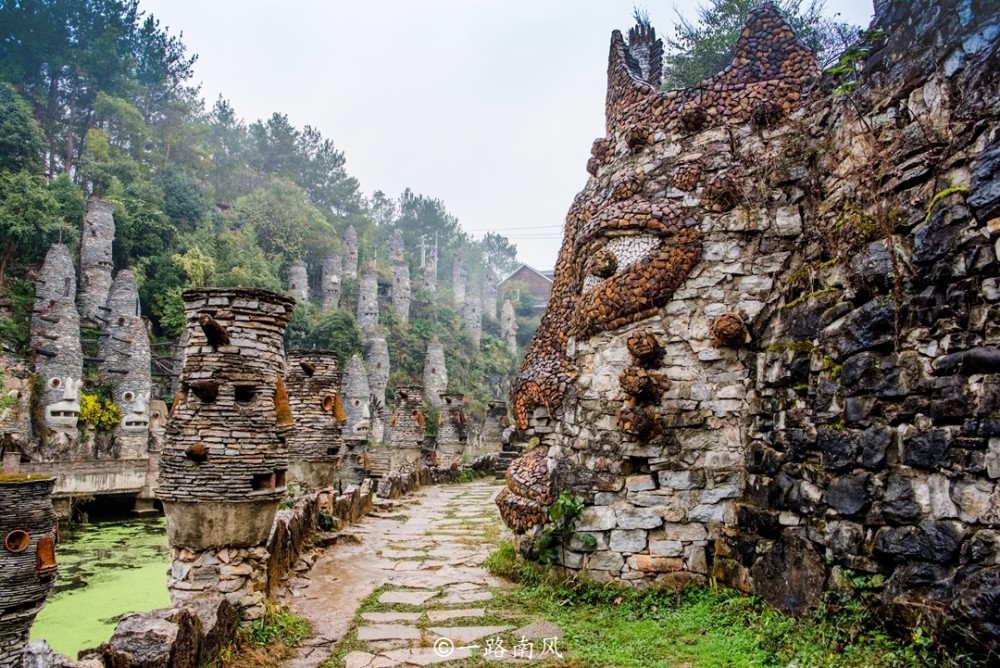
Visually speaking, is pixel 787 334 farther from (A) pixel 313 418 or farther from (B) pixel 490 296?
(B) pixel 490 296

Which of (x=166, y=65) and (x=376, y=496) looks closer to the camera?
(x=376, y=496)

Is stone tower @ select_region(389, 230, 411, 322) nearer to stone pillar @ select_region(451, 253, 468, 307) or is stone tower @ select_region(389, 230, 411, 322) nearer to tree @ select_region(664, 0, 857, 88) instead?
stone pillar @ select_region(451, 253, 468, 307)

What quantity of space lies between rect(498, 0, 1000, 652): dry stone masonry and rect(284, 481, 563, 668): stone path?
3.00 ft

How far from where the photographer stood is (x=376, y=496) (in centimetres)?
1371

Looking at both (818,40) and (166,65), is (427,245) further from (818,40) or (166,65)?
(818,40)

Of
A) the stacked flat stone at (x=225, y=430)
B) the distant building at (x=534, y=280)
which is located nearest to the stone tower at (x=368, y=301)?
the distant building at (x=534, y=280)

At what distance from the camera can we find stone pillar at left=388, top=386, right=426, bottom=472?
1692 centimetres

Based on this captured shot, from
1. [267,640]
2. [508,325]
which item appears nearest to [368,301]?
[508,325]

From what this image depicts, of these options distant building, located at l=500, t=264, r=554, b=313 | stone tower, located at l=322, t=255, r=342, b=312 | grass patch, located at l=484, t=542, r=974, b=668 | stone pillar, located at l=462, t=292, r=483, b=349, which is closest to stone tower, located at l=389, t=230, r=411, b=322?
stone tower, located at l=322, t=255, r=342, b=312

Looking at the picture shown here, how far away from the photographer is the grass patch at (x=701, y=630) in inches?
143

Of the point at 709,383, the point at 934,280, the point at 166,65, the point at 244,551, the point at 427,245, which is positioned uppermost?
the point at 166,65

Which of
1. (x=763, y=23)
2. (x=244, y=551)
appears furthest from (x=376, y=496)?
(x=763, y=23)

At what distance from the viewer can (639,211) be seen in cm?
595

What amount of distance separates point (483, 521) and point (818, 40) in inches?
355
